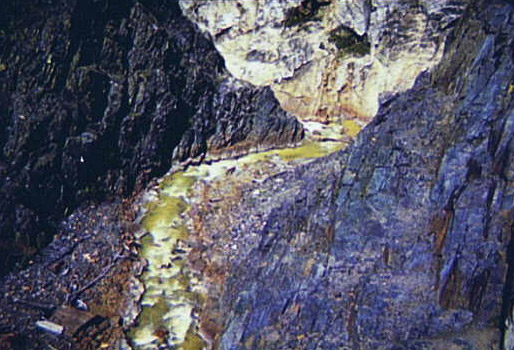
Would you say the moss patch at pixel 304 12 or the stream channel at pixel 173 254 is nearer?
the stream channel at pixel 173 254

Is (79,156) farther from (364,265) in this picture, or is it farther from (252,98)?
(364,265)

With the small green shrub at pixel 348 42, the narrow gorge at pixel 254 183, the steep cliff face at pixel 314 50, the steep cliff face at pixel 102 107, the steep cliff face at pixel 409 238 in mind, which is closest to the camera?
the steep cliff face at pixel 409 238

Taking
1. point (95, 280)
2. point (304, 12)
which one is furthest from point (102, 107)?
point (304, 12)

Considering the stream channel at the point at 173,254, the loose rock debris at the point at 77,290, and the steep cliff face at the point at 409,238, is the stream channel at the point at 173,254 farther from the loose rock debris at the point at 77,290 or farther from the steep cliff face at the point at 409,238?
the steep cliff face at the point at 409,238

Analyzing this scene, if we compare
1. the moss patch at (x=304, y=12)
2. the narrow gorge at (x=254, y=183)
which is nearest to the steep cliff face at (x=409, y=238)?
the narrow gorge at (x=254, y=183)

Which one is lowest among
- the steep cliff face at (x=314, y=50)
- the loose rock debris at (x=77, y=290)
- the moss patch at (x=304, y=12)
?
the loose rock debris at (x=77, y=290)

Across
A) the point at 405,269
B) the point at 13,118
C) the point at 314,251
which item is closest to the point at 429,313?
the point at 405,269
